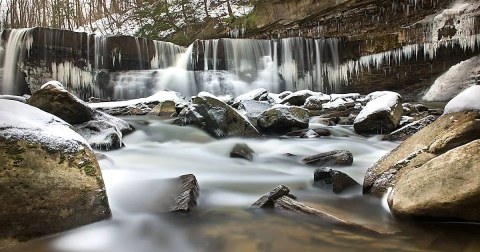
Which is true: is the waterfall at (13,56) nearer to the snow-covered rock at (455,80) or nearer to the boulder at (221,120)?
the boulder at (221,120)

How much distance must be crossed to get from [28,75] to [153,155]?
10517 millimetres

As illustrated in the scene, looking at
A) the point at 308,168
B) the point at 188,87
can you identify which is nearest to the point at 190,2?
the point at 188,87

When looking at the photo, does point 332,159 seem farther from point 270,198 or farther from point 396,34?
point 396,34

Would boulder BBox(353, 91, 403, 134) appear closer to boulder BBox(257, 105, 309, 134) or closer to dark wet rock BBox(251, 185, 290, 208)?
boulder BBox(257, 105, 309, 134)

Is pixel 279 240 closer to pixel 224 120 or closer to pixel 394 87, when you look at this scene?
pixel 224 120

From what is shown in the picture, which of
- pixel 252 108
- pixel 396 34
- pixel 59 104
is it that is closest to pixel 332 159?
pixel 59 104

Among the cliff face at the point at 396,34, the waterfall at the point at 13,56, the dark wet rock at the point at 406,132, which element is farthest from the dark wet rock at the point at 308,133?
the waterfall at the point at 13,56

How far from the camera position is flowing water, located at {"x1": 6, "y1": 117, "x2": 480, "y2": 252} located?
216 centimetres

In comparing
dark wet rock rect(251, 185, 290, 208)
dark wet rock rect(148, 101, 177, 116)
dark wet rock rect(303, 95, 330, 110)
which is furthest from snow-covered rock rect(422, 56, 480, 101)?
dark wet rock rect(251, 185, 290, 208)

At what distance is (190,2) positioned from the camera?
26375mm

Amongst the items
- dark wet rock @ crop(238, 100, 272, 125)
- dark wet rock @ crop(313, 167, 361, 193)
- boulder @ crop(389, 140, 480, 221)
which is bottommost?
dark wet rock @ crop(313, 167, 361, 193)

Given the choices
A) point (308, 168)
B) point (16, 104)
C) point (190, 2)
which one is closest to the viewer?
point (16, 104)

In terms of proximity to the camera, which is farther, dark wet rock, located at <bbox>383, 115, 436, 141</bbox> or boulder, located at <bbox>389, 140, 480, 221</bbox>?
dark wet rock, located at <bbox>383, 115, 436, 141</bbox>

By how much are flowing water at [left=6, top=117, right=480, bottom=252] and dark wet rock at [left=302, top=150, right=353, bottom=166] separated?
0.13 meters
